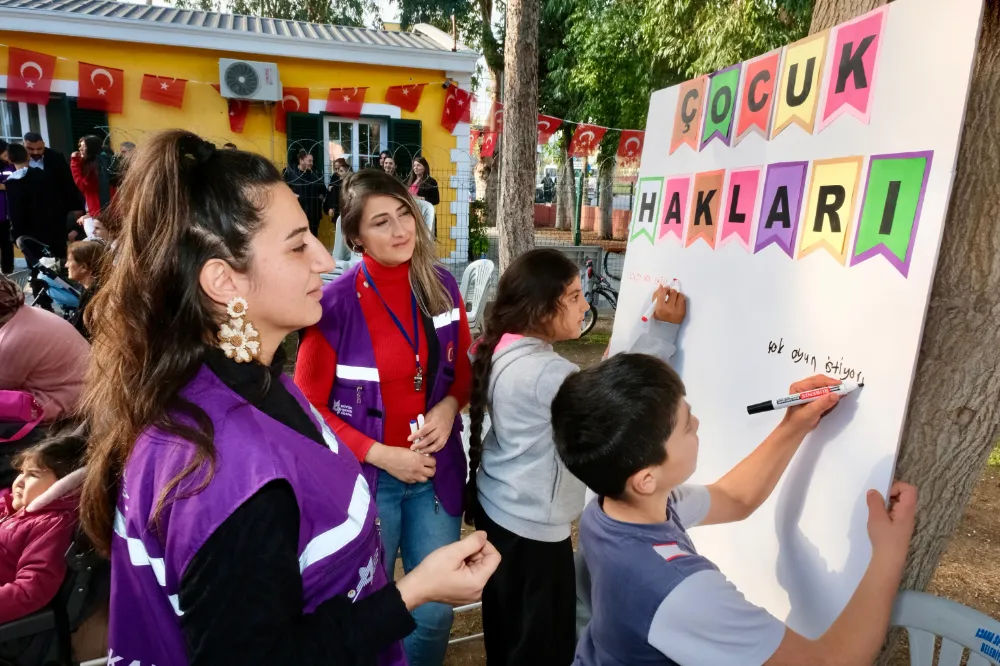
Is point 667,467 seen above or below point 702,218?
below

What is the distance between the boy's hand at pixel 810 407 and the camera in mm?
1239

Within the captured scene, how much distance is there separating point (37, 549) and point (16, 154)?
22.2 ft

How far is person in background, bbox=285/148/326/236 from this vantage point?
848 cm

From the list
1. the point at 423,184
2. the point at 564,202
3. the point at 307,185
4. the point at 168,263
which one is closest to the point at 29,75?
the point at 307,185

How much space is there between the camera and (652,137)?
211 cm

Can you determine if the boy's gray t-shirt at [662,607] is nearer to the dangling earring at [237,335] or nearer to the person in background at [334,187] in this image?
the dangling earring at [237,335]

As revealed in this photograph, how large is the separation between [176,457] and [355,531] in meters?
0.28

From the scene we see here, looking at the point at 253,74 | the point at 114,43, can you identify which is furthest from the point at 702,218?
the point at 114,43

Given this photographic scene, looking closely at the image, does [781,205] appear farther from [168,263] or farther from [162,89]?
[162,89]

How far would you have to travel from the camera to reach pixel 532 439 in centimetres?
179

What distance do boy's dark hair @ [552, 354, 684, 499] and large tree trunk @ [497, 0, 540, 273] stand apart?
4.76 metres

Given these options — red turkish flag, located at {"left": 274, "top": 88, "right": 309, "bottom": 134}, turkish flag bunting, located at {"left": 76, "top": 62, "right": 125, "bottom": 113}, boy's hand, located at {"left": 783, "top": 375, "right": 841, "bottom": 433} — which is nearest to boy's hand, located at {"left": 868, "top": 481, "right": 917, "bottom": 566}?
boy's hand, located at {"left": 783, "top": 375, "right": 841, "bottom": 433}

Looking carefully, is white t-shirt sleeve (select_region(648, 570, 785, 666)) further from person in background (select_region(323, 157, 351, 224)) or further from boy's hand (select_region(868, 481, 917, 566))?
person in background (select_region(323, 157, 351, 224))

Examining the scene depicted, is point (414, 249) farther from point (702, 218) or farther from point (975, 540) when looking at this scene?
point (975, 540)
